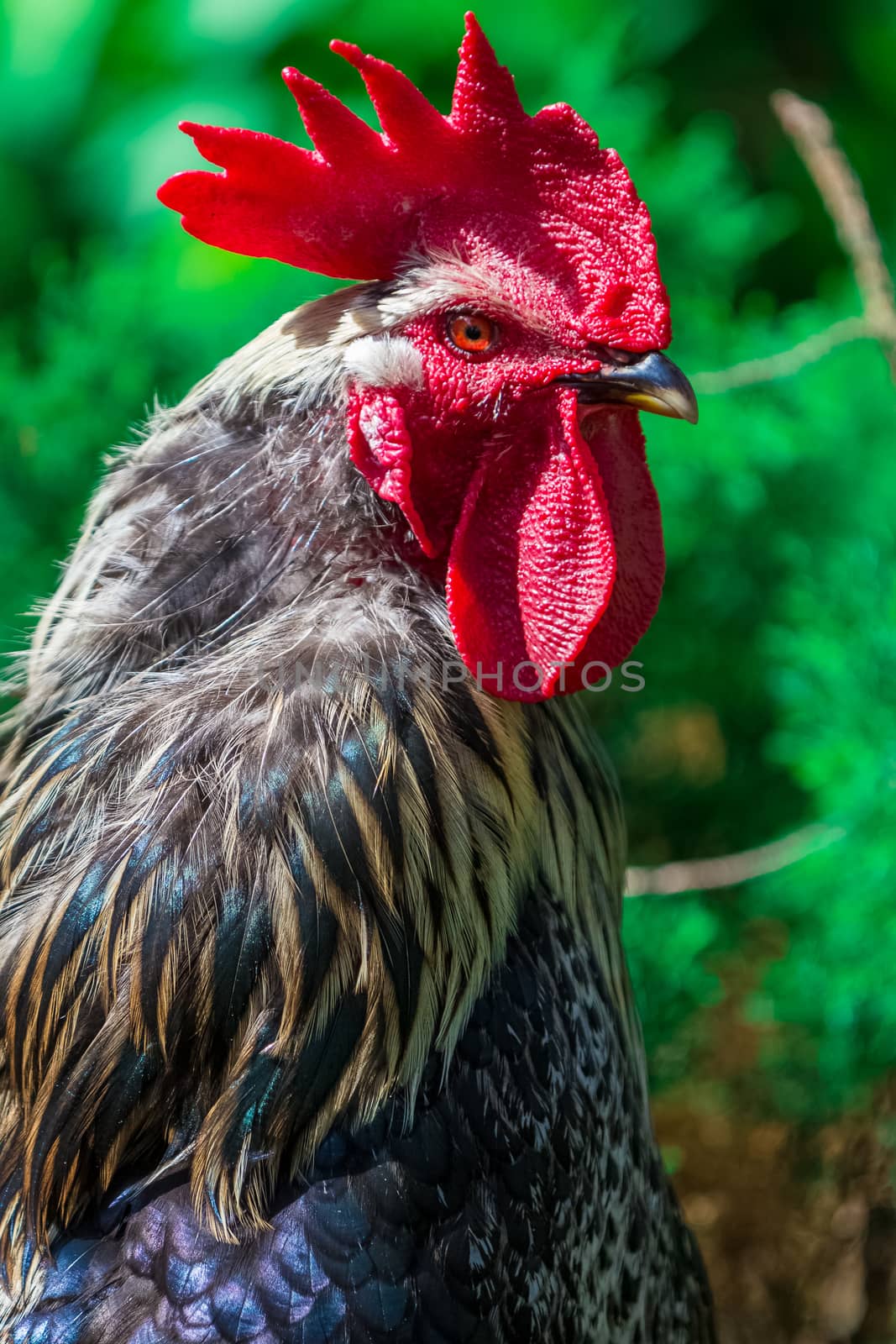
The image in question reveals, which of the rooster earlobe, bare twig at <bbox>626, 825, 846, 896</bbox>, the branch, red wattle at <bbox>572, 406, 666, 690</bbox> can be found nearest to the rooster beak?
red wattle at <bbox>572, 406, 666, 690</bbox>

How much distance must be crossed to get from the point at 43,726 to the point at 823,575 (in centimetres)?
225

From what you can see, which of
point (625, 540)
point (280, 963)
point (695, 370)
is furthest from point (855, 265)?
point (280, 963)

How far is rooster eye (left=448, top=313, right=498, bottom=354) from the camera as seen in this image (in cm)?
157

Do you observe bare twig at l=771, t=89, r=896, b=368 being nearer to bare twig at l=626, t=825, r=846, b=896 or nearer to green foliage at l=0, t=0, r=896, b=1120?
green foliage at l=0, t=0, r=896, b=1120

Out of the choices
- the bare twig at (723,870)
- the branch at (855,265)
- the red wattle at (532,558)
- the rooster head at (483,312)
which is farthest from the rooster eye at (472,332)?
the bare twig at (723,870)

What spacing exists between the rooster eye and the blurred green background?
176cm

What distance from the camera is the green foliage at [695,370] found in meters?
3.08

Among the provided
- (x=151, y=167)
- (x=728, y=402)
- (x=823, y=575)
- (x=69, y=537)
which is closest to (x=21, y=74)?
(x=151, y=167)

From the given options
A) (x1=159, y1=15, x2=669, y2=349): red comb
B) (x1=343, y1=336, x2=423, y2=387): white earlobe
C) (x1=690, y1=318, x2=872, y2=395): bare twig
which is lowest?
(x1=690, y1=318, x2=872, y2=395): bare twig

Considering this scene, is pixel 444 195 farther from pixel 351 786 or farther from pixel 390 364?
pixel 351 786

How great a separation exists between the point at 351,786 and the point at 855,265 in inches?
91.7

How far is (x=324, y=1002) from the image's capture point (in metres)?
1.48

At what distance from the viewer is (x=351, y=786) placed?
4.88 ft

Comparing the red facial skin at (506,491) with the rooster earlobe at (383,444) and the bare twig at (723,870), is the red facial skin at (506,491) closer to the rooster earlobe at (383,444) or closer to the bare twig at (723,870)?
the rooster earlobe at (383,444)
